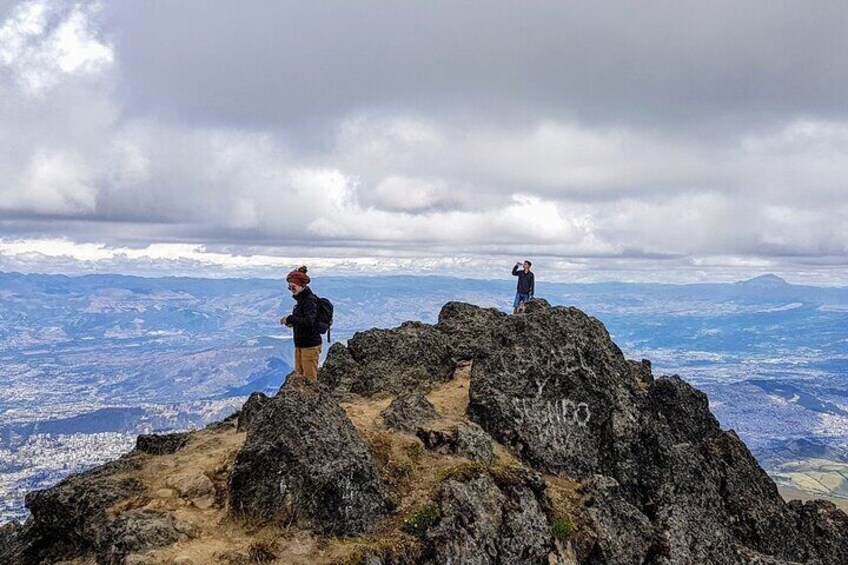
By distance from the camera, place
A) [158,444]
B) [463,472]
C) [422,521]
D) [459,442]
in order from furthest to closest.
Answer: [158,444] < [459,442] < [463,472] < [422,521]

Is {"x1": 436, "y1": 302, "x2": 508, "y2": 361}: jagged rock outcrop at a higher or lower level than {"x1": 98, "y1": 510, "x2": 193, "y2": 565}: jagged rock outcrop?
higher

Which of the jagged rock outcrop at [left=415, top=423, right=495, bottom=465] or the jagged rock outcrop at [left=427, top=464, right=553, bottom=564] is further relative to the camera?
the jagged rock outcrop at [left=415, top=423, right=495, bottom=465]

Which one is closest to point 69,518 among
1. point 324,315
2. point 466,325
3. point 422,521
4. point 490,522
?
point 422,521

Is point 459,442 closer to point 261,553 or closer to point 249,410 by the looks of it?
point 261,553

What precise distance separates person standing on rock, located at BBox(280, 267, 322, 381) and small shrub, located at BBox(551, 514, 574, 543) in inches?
441

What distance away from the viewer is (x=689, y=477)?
27062 mm

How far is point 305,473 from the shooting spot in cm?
1862

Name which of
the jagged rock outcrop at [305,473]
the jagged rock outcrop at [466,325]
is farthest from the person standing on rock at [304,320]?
the jagged rock outcrop at [466,325]

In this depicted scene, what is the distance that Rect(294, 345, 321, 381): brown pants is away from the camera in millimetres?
26234

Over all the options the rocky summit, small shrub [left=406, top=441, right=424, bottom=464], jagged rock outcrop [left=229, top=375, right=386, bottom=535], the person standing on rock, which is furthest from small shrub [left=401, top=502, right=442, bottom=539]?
the person standing on rock

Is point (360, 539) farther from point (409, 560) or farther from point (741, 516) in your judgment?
point (741, 516)

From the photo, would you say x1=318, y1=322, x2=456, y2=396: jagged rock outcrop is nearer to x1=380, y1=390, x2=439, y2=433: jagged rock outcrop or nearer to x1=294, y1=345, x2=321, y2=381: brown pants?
x1=294, y1=345, x2=321, y2=381: brown pants

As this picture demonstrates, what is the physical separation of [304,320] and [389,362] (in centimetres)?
897

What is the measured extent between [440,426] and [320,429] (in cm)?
566
